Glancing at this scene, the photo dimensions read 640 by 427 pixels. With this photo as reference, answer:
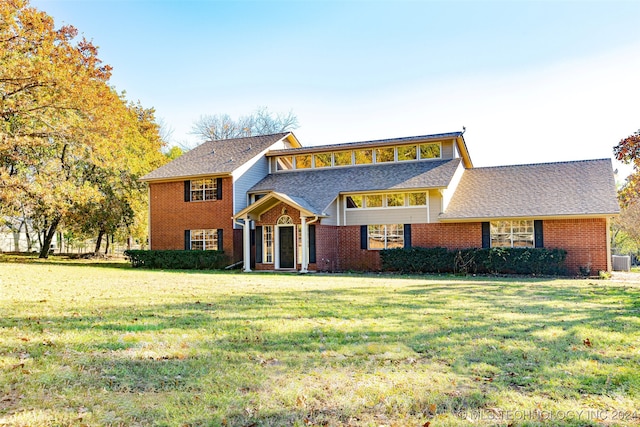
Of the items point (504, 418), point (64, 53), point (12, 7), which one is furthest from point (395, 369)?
point (64, 53)

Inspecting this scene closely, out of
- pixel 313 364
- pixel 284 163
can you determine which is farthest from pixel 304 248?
pixel 313 364

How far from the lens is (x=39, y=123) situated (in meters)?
22.7

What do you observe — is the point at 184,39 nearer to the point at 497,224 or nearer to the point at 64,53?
the point at 64,53

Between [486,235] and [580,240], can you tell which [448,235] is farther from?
[580,240]

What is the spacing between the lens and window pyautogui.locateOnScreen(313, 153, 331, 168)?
85.4ft

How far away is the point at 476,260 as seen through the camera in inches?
758

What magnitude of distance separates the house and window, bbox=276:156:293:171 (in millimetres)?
79

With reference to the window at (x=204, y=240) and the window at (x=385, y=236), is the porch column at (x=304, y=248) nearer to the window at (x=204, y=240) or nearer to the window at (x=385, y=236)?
the window at (x=385, y=236)

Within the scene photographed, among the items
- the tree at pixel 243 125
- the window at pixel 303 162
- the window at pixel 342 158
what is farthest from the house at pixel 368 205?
the tree at pixel 243 125

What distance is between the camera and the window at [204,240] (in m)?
24.0

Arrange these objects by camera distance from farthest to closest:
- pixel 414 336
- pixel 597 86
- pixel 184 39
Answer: pixel 184 39
pixel 597 86
pixel 414 336

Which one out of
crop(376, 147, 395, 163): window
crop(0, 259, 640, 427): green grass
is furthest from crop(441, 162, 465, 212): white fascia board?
crop(0, 259, 640, 427): green grass

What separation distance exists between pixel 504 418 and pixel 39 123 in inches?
979

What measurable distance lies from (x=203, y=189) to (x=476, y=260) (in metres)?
13.7
